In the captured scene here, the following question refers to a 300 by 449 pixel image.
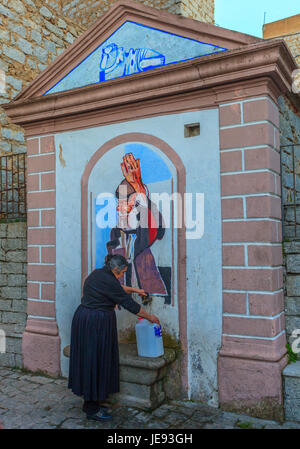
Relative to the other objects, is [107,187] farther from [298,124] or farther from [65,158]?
[298,124]

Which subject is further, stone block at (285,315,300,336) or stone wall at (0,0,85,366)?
stone wall at (0,0,85,366)

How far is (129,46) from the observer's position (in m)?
5.08

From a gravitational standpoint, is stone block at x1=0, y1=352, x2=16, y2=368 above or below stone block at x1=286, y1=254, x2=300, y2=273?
below

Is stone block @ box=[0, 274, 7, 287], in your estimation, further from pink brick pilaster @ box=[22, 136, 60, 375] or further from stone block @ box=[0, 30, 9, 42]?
stone block @ box=[0, 30, 9, 42]

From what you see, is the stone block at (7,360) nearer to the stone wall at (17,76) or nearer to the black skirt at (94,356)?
the stone wall at (17,76)

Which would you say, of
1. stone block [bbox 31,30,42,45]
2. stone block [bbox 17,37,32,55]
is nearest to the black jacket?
stone block [bbox 17,37,32,55]

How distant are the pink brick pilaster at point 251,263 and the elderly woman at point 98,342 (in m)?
0.99

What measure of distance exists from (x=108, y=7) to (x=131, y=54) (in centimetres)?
588

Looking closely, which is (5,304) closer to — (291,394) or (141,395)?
(141,395)

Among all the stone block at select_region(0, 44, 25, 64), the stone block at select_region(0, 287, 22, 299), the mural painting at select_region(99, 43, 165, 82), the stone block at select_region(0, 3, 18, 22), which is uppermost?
the stone block at select_region(0, 3, 18, 22)

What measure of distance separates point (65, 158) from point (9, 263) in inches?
74.5

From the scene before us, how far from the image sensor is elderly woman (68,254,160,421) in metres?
4.14

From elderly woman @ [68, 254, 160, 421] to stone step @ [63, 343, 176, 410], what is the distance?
0.48 ft

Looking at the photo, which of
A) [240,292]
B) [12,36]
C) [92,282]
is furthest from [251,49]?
[12,36]
